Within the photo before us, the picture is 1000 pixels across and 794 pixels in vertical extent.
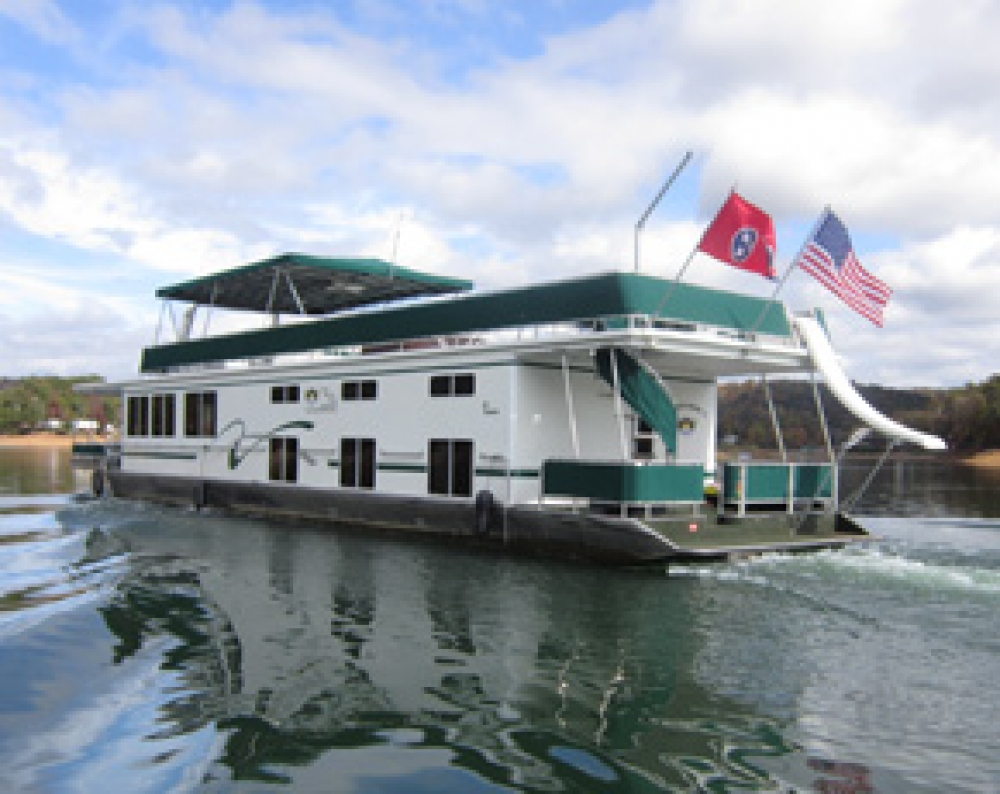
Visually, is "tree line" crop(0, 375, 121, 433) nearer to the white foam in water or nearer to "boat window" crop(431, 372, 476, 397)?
"boat window" crop(431, 372, 476, 397)

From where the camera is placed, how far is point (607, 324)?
13711 millimetres

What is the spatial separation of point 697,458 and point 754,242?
18.6ft

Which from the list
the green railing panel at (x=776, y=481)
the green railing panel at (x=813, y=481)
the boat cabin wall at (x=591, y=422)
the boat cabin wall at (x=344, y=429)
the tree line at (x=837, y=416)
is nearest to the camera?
the green railing panel at (x=776, y=481)

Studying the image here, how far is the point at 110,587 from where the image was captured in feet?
37.7

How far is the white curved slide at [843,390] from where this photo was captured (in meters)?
13.1

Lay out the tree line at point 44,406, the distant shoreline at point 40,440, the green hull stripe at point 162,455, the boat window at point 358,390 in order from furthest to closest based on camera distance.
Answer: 1. the tree line at point 44,406
2. the distant shoreline at point 40,440
3. the green hull stripe at point 162,455
4. the boat window at point 358,390

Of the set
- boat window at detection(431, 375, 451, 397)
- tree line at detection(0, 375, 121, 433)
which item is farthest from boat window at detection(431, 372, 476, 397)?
tree line at detection(0, 375, 121, 433)

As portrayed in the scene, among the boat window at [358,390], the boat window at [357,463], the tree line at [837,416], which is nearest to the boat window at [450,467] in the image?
the boat window at [357,463]

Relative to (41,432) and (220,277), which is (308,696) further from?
(41,432)

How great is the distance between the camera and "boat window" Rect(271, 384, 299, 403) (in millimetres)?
19227

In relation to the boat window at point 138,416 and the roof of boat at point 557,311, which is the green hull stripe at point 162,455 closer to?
the boat window at point 138,416

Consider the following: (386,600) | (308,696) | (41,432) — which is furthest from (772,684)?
(41,432)

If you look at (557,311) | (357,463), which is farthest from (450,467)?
A: (557,311)

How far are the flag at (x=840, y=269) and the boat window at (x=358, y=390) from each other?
842 cm
